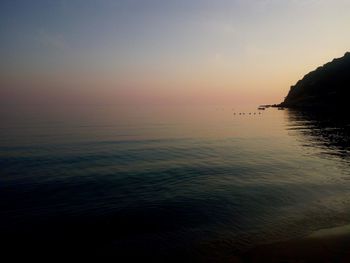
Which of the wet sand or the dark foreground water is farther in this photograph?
the dark foreground water

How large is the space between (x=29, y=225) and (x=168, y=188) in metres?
Answer: 11.0

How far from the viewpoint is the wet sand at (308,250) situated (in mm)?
12738

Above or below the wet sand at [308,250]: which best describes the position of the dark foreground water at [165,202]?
above

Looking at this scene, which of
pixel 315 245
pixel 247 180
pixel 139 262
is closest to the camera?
pixel 139 262

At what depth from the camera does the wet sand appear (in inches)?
501

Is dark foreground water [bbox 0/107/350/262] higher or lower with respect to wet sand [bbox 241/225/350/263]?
higher

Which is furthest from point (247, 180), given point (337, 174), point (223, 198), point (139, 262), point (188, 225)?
point (139, 262)

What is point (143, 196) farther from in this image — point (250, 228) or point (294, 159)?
point (294, 159)

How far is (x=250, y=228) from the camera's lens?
53.3 feet

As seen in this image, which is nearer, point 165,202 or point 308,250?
point 308,250

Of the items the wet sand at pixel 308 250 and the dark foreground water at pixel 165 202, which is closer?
the wet sand at pixel 308 250

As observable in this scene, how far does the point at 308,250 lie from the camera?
13.5 m

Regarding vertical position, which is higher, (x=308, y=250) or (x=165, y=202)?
(x=165, y=202)

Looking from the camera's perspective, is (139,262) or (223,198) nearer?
(139,262)
